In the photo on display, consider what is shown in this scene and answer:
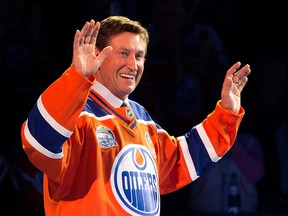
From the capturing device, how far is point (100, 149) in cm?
309

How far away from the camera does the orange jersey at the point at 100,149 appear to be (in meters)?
2.83

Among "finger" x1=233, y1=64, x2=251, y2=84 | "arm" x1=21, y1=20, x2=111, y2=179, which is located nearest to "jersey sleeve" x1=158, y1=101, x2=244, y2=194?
"finger" x1=233, y1=64, x2=251, y2=84

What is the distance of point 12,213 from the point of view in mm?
4867

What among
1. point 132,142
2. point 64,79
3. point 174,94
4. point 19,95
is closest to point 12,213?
point 19,95

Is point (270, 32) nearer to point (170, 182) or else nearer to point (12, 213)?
point (12, 213)

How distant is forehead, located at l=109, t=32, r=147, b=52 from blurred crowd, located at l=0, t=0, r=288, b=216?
5.55 feet

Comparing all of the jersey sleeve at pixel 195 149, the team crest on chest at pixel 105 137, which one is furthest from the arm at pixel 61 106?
the jersey sleeve at pixel 195 149

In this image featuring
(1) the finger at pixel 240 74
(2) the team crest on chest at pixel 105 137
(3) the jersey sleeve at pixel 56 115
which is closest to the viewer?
(3) the jersey sleeve at pixel 56 115

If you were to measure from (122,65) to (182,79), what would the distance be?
7.50 ft

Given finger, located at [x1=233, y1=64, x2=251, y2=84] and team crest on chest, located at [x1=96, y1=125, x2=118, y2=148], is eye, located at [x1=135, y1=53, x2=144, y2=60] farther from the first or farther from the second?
finger, located at [x1=233, y1=64, x2=251, y2=84]

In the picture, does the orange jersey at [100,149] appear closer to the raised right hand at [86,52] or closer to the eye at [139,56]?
the raised right hand at [86,52]

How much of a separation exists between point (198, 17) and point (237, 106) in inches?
94.8

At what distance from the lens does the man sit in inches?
112

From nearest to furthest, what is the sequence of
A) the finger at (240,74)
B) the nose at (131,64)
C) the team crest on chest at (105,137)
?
the team crest on chest at (105,137), the nose at (131,64), the finger at (240,74)
